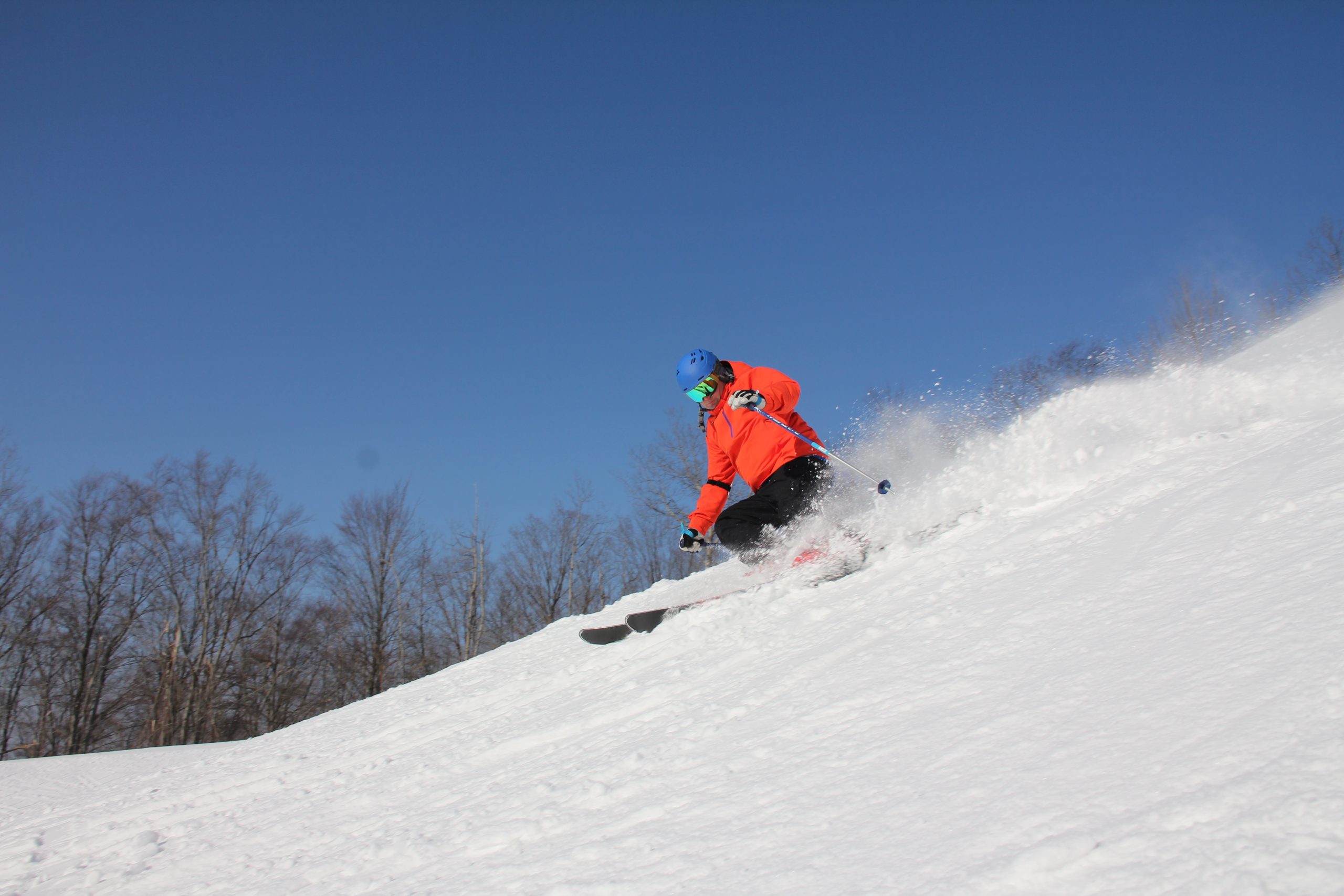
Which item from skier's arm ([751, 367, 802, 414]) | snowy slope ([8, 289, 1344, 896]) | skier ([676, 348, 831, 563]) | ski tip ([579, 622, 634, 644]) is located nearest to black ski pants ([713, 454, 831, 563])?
skier ([676, 348, 831, 563])

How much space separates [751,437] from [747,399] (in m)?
0.41

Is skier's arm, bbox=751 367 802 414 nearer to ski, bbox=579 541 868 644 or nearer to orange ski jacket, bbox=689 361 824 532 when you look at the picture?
orange ski jacket, bbox=689 361 824 532

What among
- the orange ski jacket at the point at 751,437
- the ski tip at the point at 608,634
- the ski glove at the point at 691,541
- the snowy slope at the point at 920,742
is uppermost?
the orange ski jacket at the point at 751,437

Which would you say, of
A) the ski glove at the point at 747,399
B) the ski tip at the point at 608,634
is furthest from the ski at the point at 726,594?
the ski glove at the point at 747,399

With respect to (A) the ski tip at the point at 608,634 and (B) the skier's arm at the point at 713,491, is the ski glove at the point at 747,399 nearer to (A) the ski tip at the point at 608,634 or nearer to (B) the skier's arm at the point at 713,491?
(B) the skier's arm at the point at 713,491

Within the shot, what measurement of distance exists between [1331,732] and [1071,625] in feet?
3.77

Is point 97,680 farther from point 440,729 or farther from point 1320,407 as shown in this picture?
point 1320,407

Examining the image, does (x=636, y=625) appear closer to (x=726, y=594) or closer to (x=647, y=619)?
(x=647, y=619)

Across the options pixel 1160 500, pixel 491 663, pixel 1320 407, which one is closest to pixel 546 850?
pixel 1160 500

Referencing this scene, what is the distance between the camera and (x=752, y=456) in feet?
A: 20.5

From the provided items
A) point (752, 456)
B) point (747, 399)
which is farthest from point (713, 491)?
point (747, 399)

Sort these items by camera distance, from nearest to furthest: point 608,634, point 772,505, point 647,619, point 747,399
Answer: point 647,619, point 608,634, point 747,399, point 772,505

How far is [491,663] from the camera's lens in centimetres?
622

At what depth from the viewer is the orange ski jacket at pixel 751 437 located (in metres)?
6.15
